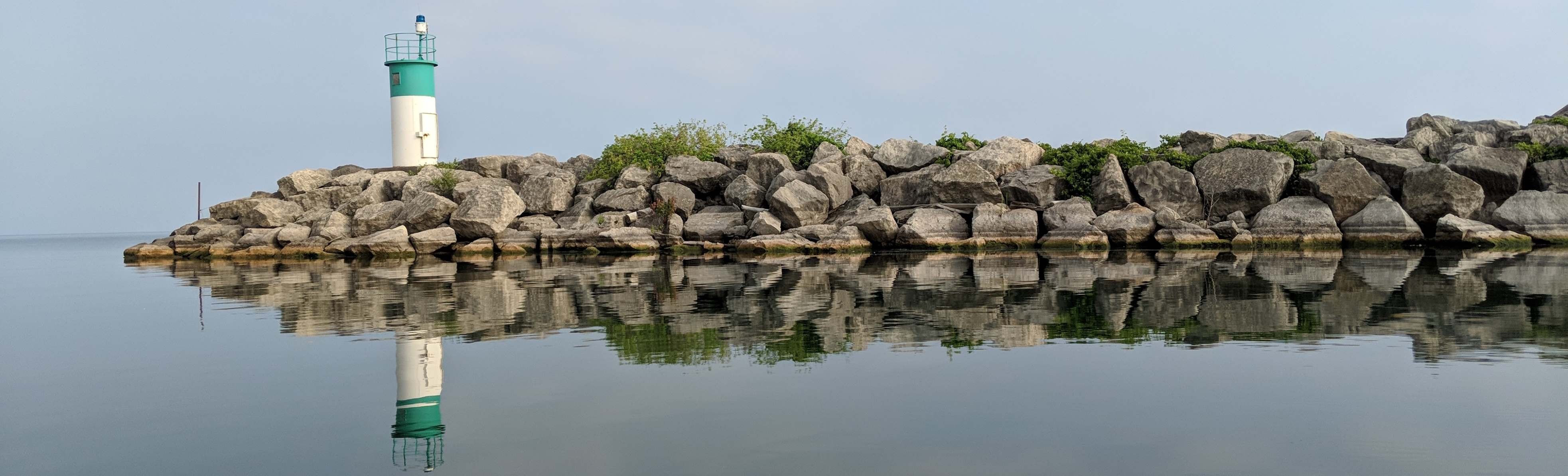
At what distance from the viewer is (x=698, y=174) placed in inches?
1501

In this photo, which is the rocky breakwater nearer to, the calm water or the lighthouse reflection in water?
the calm water

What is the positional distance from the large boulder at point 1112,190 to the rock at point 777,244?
32.8 feet

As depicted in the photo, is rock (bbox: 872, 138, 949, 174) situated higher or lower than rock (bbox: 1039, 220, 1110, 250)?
higher

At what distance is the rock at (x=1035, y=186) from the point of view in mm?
34156

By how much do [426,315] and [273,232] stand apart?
2748 cm

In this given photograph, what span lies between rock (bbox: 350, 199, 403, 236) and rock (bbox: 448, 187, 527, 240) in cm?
278

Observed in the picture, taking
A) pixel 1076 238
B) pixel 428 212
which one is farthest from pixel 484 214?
pixel 1076 238

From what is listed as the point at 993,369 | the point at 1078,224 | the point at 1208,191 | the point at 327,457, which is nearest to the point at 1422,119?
the point at 1208,191

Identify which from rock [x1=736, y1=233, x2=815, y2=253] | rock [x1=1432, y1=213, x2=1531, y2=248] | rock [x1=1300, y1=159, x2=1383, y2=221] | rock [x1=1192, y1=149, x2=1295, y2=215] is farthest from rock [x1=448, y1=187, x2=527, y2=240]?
rock [x1=1432, y1=213, x2=1531, y2=248]

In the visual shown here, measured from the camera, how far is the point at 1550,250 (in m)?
26.8

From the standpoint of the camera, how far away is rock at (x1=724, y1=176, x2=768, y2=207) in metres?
36.4

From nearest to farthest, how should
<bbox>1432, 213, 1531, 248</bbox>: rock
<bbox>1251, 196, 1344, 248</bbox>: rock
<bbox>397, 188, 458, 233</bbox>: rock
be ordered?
<bbox>1432, 213, 1531, 248</bbox>: rock → <bbox>1251, 196, 1344, 248</bbox>: rock → <bbox>397, 188, 458, 233</bbox>: rock

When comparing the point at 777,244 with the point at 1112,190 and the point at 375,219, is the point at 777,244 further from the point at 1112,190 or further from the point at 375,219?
the point at 375,219

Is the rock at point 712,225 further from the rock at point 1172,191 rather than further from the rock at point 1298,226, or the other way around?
the rock at point 1298,226
